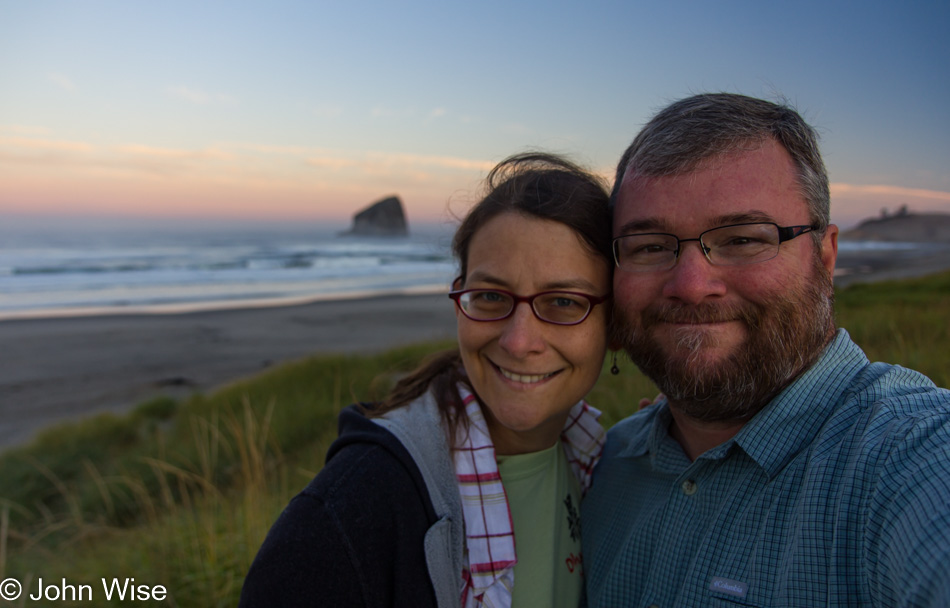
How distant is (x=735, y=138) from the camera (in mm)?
1768

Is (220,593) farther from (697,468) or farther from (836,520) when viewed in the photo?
(836,520)

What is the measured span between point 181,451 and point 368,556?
583 cm

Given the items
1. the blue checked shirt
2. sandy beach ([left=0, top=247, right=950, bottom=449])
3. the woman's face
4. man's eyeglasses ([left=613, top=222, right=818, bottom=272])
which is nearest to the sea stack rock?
sandy beach ([left=0, top=247, right=950, bottom=449])

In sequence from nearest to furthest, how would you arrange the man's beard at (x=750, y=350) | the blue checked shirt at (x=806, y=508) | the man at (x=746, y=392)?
the blue checked shirt at (x=806, y=508) → the man at (x=746, y=392) → the man's beard at (x=750, y=350)

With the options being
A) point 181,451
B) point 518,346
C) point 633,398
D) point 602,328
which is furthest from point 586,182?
point 181,451

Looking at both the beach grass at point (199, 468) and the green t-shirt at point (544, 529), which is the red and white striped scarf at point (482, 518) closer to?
the green t-shirt at point (544, 529)

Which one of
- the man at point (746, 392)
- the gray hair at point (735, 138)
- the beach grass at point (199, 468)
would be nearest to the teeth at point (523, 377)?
the man at point (746, 392)

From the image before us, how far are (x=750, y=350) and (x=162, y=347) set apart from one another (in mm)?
14614

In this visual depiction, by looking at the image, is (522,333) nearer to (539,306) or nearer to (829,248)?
(539,306)

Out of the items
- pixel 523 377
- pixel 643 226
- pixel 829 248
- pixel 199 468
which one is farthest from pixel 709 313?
pixel 199 468

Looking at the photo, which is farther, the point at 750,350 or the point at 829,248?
the point at 829,248

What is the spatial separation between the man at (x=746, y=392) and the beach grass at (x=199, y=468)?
1.76m

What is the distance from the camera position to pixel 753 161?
1.74 m

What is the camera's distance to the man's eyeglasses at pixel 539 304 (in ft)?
6.35
